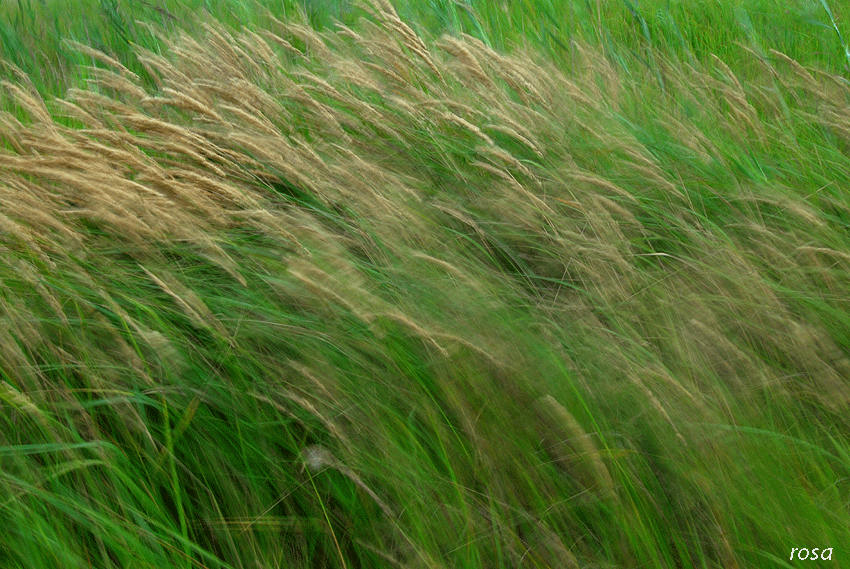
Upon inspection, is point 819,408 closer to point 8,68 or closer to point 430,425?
point 430,425

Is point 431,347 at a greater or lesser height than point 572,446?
greater

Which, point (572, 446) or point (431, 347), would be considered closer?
point (572, 446)

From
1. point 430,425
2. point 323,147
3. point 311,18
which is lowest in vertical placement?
point 430,425

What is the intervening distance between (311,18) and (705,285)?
304 centimetres

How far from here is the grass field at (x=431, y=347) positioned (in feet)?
3.59

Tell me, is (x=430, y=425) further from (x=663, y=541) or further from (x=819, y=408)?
(x=819, y=408)

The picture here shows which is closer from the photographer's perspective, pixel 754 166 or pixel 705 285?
pixel 705 285

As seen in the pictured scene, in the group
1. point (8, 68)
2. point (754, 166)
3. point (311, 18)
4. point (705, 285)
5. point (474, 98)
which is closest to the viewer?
point (705, 285)

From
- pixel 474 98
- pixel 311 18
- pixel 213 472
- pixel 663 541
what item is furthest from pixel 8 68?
pixel 663 541

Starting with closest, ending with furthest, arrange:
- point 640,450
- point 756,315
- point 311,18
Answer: point 640,450, point 756,315, point 311,18

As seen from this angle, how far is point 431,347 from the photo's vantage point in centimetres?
130

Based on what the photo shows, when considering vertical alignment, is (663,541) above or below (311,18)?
below

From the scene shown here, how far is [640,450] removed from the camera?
3.93 feet

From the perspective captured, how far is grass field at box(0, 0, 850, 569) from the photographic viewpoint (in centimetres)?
109
